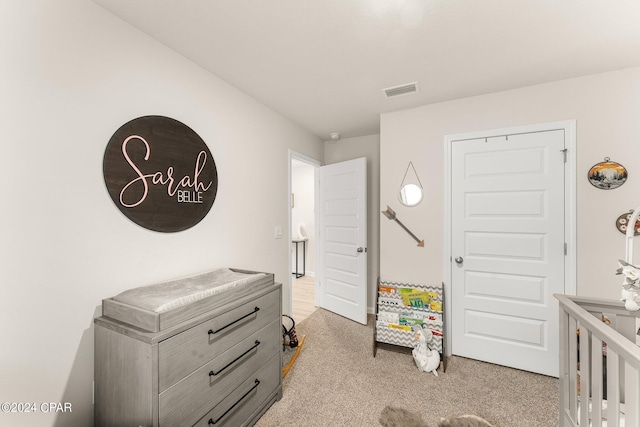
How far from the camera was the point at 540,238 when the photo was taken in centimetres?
220


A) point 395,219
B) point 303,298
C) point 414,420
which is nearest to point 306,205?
point 303,298

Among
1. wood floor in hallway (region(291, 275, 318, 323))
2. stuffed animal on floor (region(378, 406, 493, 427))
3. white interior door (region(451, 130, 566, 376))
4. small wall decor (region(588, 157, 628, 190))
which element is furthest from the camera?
wood floor in hallway (region(291, 275, 318, 323))

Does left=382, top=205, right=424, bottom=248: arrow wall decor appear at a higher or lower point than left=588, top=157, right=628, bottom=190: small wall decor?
lower

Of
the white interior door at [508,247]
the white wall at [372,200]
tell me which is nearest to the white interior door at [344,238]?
the white wall at [372,200]

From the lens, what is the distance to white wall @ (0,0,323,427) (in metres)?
1.11

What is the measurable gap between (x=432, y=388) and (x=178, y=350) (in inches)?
73.2

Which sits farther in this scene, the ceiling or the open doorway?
the open doorway

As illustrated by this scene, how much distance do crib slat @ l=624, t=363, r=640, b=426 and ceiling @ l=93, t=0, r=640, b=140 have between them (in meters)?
1.67

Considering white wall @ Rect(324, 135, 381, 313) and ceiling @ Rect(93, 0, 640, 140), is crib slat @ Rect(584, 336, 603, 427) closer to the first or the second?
ceiling @ Rect(93, 0, 640, 140)

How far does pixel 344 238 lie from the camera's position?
11.1 feet

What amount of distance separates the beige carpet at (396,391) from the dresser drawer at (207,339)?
643mm

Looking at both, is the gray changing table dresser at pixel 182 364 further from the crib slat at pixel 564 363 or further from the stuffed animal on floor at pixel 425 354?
the crib slat at pixel 564 363

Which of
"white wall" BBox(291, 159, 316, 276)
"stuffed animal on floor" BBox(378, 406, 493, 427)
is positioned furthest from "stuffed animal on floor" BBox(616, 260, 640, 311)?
"white wall" BBox(291, 159, 316, 276)

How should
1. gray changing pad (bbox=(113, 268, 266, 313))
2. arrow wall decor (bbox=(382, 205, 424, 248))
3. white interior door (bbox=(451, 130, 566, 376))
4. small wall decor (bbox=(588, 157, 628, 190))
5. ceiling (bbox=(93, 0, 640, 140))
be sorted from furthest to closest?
arrow wall decor (bbox=(382, 205, 424, 248)), white interior door (bbox=(451, 130, 566, 376)), small wall decor (bbox=(588, 157, 628, 190)), ceiling (bbox=(93, 0, 640, 140)), gray changing pad (bbox=(113, 268, 266, 313))
